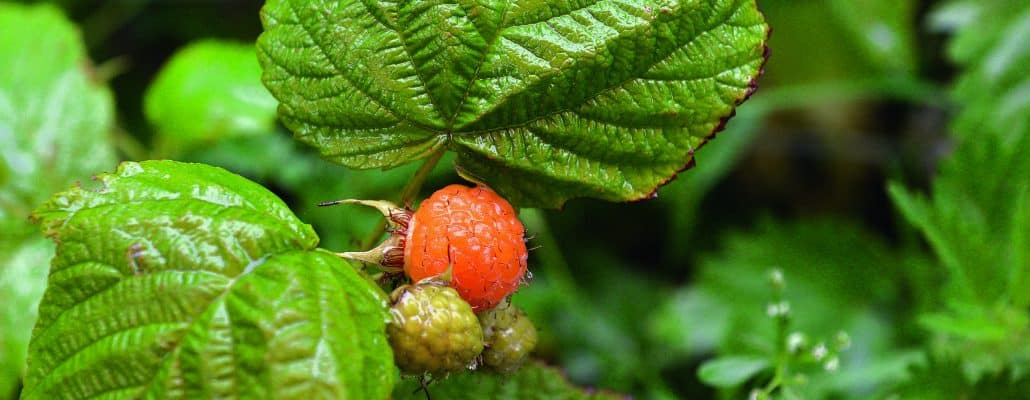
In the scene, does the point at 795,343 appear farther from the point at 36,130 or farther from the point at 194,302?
the point at 36,130

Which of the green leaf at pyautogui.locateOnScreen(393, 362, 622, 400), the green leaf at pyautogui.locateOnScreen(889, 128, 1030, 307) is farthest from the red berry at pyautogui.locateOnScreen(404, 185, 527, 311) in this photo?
the green leaf at pyautogui.locateOnScreen(889, 128, 1030, 307)

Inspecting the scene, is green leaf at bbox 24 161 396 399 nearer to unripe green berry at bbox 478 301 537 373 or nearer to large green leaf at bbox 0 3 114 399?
unripe green berry at bbox 478 301 537 373

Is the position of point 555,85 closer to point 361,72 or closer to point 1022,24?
point 361,72

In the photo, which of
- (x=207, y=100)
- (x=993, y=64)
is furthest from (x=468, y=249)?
(x=993, y=64)

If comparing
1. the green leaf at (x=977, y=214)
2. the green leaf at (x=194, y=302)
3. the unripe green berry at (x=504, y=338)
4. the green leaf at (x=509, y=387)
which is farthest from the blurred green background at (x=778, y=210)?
the green leaf at (x=194, y=302)

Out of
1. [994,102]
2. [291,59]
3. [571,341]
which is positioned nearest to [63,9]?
[571,341]
